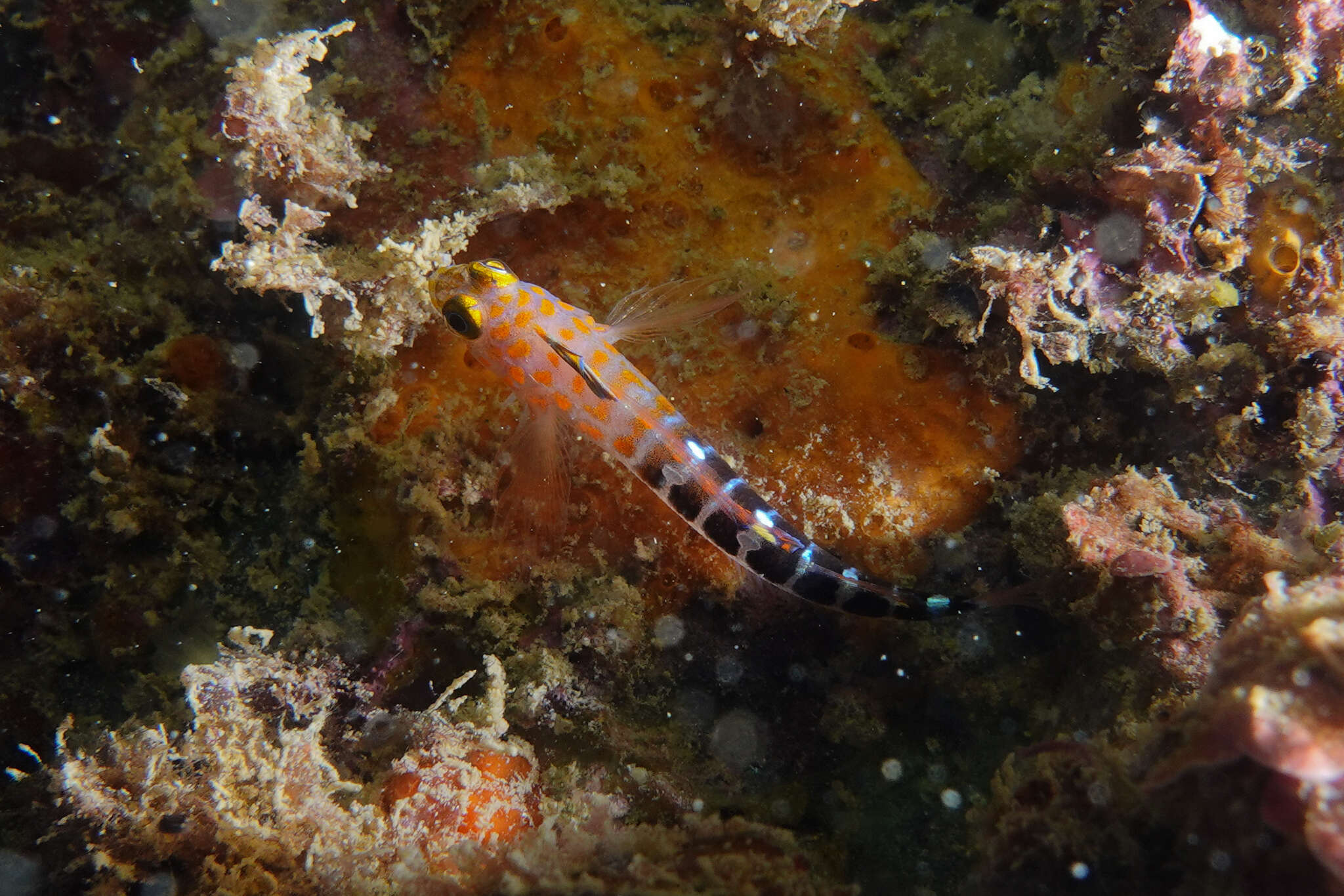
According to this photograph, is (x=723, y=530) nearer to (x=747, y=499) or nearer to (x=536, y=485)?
(x=747, y=499)

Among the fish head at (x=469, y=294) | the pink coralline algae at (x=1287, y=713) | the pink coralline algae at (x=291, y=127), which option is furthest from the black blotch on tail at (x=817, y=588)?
the pink coralline algae at (x=291, y=127)

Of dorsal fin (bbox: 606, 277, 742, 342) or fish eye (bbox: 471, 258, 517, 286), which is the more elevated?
dorsal fin (bbox: 606, 277, 742, 342)

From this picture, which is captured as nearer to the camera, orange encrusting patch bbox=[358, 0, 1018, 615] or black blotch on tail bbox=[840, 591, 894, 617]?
black blotch on tail bbox=[840, 591, 894, 617]

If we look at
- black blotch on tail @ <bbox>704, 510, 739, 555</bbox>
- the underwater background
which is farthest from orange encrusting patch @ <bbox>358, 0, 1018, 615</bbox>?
black blotch on tail @ <bbox>704, 510, 739, 555</bbox>

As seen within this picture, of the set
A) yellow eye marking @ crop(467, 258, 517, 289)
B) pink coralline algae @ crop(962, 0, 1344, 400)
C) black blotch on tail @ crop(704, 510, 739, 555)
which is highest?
pink coralline algae @ crop(962, 0, 1344, 400)

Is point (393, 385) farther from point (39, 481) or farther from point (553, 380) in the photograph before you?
point (39, 481)

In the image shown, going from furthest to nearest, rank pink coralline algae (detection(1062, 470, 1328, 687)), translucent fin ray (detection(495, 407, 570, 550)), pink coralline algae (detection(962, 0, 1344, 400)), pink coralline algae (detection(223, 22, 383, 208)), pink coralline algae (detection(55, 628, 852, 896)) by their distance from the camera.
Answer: translucent fin ray (detection(495, 407, 570, 550)) → pink coralline algae (detection(223, 22, 383, 208)) → pink coralline algae (detection(962, 0, 1344, 400)) → pink coralline algae (detection(1062, 470, 1328, 687)) → pink coralline algae (detection(55, 628, 852, 896))

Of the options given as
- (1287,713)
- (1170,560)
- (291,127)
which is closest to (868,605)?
(1170,560)

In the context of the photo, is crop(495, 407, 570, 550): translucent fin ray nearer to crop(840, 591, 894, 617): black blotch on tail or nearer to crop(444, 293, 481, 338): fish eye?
crop(444, 293, 481, 338): fish eye
